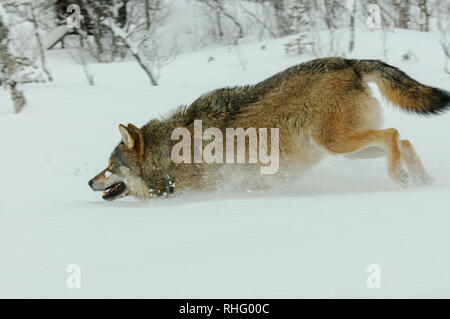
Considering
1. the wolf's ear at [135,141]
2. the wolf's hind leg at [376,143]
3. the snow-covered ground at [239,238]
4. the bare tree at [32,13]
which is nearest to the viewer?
the snow-covered ground at [239,238]

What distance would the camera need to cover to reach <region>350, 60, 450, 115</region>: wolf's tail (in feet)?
14.4

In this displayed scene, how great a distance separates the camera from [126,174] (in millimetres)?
4988

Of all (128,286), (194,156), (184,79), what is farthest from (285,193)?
(184,79)

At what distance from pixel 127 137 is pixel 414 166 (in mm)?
2894

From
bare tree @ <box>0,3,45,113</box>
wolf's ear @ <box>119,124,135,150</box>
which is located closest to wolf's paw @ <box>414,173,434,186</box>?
wolf's ear @ <box>119,124,135,150</box>

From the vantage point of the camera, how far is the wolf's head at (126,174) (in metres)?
4.95

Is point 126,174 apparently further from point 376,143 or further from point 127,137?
point 376,143

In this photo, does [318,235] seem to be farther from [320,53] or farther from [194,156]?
[320,53]

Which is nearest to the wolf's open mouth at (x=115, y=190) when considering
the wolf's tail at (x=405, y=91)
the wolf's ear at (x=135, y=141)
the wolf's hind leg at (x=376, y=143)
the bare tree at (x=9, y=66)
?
the wolf's ear at (x=135, y=141)

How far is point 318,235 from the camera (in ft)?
9.38

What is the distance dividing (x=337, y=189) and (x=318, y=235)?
192 centimetres

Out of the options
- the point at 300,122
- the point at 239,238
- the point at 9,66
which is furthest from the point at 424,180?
the point at 9,66

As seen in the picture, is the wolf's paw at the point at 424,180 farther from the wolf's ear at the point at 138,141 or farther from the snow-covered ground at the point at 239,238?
the wolf's ear at the point at 138,141

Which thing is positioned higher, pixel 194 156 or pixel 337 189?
pixel 194 156
